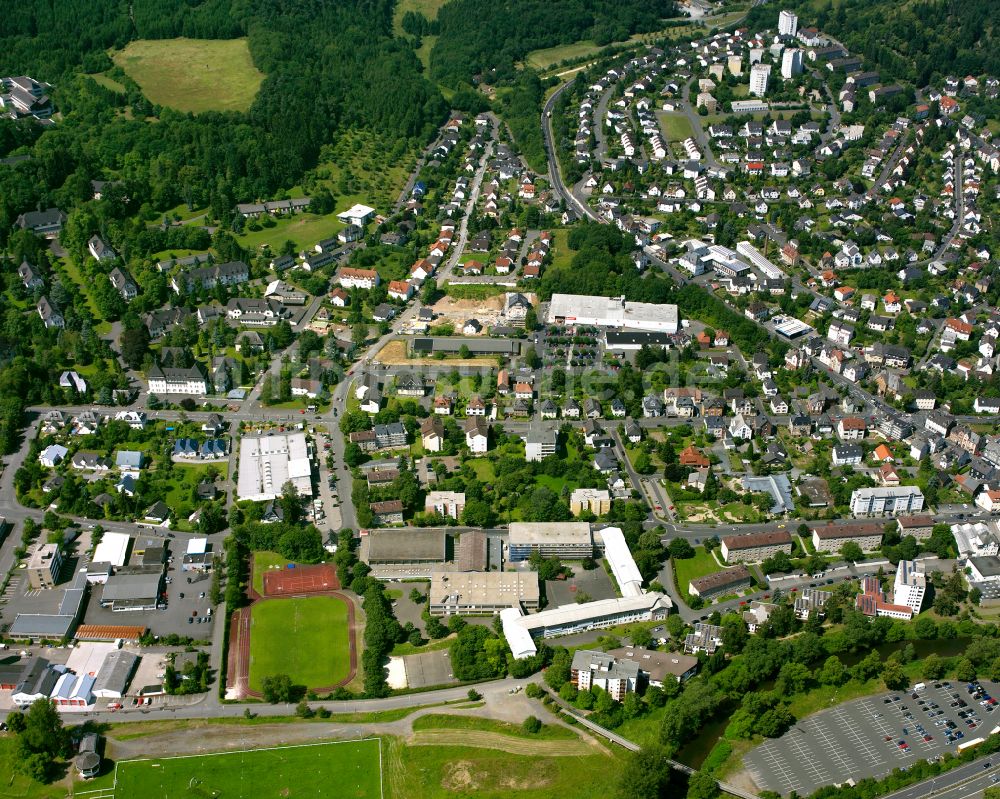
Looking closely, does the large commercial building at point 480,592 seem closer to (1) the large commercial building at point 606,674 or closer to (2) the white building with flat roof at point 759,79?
(1) the large commercial building at point 606,674

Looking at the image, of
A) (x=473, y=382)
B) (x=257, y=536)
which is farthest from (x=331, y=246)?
(x=257, y=536)

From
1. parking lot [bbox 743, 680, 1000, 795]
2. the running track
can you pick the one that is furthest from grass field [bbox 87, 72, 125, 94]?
parking lot [bbox 743, 680, 1000, 795]

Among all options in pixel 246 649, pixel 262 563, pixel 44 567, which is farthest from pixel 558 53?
pixel 246 649

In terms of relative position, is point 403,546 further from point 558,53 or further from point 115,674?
point 558,53

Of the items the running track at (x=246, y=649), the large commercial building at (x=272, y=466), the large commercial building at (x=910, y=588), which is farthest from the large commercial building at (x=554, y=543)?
the large commercial building at (x=910, y=588)

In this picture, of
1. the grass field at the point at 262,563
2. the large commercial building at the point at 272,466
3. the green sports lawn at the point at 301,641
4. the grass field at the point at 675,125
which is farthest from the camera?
the grass field at the point at 675,125
